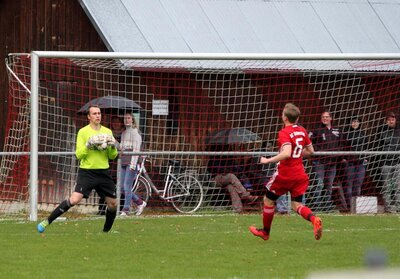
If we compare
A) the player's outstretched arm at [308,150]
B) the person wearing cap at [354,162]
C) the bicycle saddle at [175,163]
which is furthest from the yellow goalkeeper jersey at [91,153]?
the person wearing cap at [354,162]

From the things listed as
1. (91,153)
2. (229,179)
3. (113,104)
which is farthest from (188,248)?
(113,104)

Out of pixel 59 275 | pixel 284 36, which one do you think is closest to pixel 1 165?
pixel 284 36

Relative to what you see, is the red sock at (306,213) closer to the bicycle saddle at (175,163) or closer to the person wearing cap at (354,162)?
the person wearing cap at (354,162)

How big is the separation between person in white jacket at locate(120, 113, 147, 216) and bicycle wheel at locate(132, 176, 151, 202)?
11.1 inches

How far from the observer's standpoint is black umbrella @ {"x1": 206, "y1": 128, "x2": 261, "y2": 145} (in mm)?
18172

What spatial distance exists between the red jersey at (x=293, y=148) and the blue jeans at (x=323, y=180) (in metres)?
5.77

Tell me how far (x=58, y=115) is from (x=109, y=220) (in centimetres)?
560

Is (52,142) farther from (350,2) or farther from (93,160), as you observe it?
(350,2)

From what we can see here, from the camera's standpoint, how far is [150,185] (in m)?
17.8

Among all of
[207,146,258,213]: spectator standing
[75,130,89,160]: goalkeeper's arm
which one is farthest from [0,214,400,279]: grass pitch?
[207,146,258,213]: spectator standing

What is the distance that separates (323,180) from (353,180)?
0.50 m

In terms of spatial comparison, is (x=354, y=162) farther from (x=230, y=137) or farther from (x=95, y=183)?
(x=95, y=183)

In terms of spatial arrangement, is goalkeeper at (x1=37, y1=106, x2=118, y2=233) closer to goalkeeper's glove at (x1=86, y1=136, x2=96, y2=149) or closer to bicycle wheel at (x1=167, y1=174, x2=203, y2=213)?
goalkeeper's glove at (x1=86, y1=136, x2=96, y2=149)

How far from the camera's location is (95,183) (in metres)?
12.8
